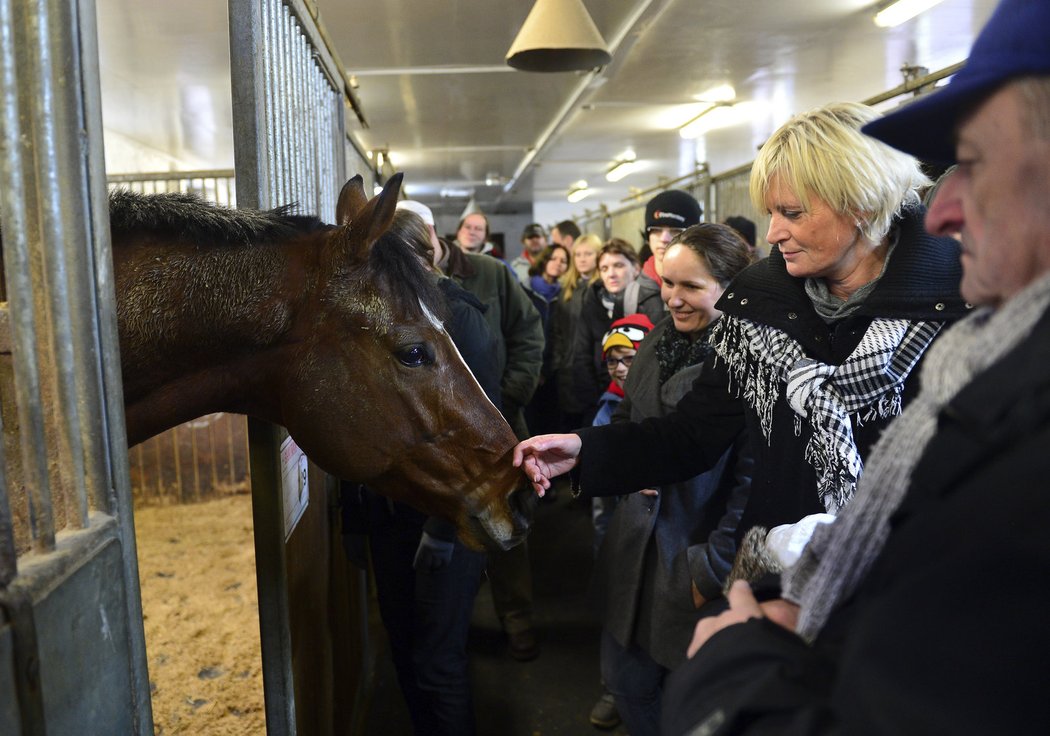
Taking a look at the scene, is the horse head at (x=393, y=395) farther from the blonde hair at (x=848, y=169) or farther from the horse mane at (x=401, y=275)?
the blonde hair at (x=848, y=169)

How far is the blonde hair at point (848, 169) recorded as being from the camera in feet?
4.89

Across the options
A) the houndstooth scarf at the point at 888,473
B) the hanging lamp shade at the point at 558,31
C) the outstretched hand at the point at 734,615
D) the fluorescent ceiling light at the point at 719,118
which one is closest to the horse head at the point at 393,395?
the outstretched hand at the point at 734,615

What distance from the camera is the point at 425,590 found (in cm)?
234

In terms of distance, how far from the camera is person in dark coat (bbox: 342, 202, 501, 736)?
2.35m

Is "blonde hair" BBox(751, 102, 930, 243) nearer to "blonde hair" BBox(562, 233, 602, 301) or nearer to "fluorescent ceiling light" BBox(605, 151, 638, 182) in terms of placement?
"blonde hair" BBox(562, 233, 602, 301)

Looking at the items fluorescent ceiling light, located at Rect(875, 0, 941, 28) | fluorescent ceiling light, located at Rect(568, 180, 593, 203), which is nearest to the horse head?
fluorescent ceiling light, located at Rect(875, 0, 941, 28)

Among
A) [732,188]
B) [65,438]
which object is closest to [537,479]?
[65,438]

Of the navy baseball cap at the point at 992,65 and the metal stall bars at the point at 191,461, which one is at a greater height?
the navy baseball cap at the point at 992,65

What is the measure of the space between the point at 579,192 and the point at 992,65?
62.1 ft

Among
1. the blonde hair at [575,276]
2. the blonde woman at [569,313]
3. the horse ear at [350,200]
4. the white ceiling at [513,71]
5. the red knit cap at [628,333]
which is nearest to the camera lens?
the horse ear at [350,200]

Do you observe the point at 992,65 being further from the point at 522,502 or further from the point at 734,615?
the point at 522,502

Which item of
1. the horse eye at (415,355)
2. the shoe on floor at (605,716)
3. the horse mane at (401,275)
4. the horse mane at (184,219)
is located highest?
the horse mane at (184,219)

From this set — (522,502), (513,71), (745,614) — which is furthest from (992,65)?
(513,71)

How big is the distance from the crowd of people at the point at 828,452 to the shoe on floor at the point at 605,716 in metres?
0.01
